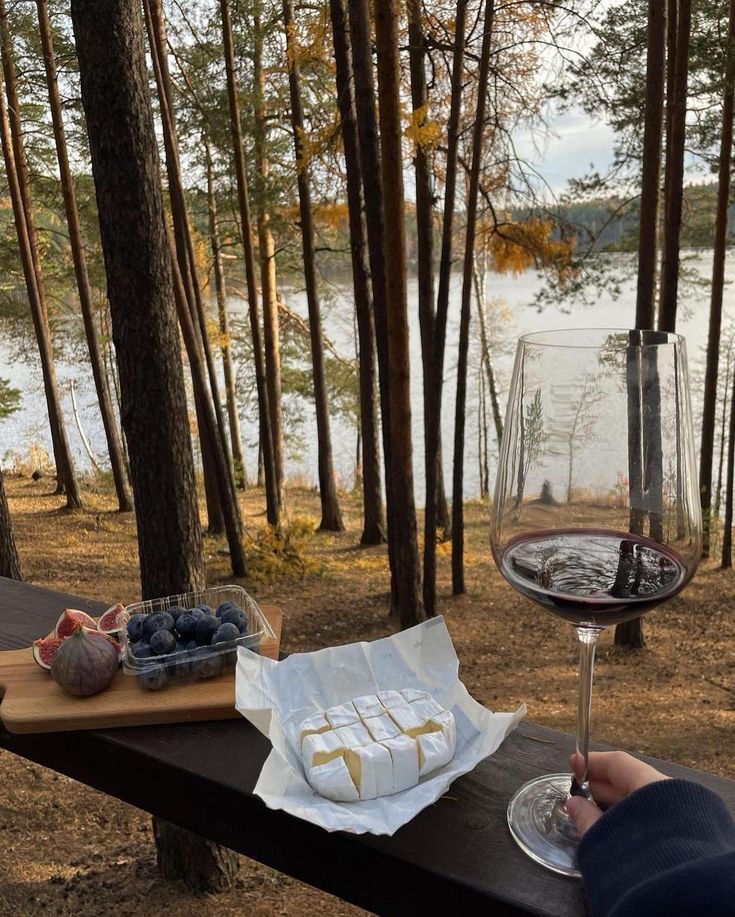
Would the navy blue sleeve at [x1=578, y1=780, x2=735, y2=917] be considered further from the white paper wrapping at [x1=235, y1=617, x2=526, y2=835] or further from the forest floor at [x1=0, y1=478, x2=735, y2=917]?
the forest floor at [x1=0, y1=478, x2=735, y2=917]

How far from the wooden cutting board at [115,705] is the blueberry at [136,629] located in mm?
44

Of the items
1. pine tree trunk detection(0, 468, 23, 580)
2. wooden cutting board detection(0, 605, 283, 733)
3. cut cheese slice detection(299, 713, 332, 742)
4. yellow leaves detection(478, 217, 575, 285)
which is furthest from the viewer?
yellow leaves detection(478, 217, 575, 285)

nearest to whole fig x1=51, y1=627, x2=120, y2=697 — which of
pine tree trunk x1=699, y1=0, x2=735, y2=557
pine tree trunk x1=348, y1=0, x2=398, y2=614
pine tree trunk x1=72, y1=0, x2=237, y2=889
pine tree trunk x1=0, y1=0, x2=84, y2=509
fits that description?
pine tree trunk x1=72, y1=0, x2=237, y2=889

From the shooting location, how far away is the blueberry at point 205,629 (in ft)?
3.26

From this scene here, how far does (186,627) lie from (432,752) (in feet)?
1.29

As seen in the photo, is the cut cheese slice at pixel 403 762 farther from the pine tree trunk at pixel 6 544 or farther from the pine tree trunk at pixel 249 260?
the pine tree trunk at pixel 249 260

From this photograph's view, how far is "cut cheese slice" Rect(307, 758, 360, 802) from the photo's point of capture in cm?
69

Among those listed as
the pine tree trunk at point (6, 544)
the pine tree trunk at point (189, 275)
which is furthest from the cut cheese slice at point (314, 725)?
the pine tree trunk at point (189, 275)

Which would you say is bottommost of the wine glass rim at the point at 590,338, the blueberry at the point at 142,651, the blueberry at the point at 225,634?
the blueberry at the point at 142,651

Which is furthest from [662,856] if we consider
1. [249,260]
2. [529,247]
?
[249,260]

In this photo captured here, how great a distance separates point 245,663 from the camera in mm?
828

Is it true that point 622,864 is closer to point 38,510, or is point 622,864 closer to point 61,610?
point 61,610

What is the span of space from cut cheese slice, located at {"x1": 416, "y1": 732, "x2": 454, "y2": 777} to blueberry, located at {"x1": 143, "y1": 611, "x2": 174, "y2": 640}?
39cm

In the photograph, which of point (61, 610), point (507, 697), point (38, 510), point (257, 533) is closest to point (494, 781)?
point (61, 610)
